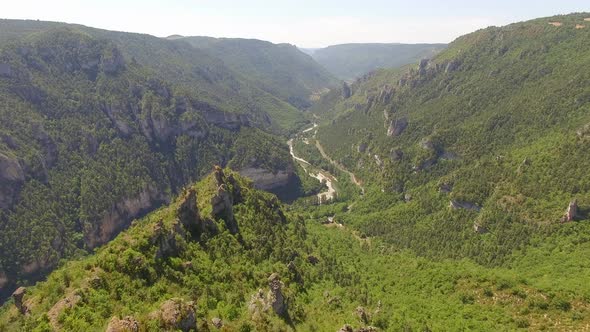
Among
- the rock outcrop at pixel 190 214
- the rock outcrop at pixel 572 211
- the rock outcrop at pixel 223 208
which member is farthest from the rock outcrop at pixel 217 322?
the rock outcrop at pixel 572 211

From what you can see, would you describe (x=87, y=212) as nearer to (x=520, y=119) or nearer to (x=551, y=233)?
(x=551, y=233)

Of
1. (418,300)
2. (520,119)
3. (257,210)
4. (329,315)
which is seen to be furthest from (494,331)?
(520,119)

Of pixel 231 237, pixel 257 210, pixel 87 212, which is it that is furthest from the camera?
pixel 87 212

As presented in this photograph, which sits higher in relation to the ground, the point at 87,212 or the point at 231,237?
the point at 231,237

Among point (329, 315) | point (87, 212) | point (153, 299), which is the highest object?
point (153, 299)

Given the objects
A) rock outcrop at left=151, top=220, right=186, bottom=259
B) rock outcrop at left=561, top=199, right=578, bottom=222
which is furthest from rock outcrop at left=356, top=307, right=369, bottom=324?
rock outcrop at left=561, top=199, right=578, bottom=222

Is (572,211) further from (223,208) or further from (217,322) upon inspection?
(217,322)

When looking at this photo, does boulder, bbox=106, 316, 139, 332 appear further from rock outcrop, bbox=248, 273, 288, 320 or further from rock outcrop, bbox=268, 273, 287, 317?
rock outcrop, bbox=268, 273, 287, 317
